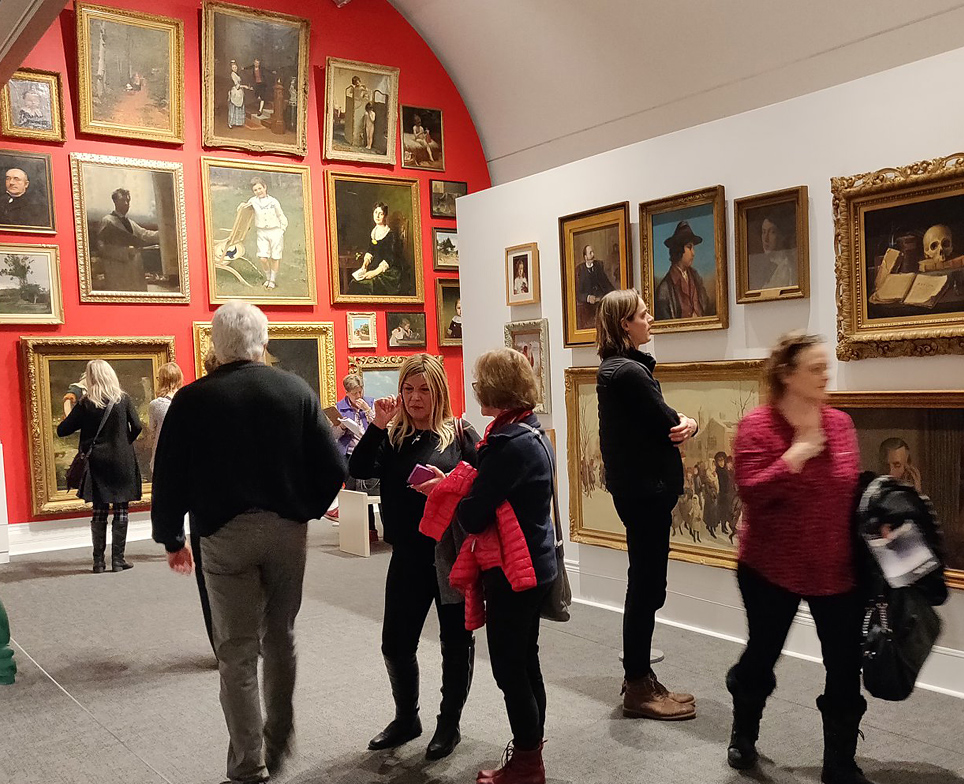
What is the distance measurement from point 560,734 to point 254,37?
32.9 ft

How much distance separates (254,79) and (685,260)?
7645mm

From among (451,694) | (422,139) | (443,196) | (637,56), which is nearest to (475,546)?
(451,694)

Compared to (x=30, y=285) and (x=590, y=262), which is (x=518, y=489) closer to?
(x=590, y=262)

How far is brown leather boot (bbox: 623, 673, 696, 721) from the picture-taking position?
180 inches

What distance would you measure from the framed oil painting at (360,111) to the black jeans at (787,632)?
1000 centimetres

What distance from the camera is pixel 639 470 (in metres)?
4.54

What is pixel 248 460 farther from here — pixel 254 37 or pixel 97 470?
pixel 254 37

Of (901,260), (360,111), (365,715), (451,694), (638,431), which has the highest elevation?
(360,111)

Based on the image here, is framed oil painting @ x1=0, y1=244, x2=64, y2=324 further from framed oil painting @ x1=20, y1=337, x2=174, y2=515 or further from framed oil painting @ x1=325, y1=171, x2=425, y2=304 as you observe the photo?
framed oil painting @ x1=325, y1=171, x2=425, y2=304

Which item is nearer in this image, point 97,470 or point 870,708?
point 870,708

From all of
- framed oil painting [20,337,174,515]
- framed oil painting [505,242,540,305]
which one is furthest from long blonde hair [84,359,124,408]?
framed oil painting [505,242,540,305]

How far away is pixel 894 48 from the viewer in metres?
8.73

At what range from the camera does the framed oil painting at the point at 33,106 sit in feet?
33.9

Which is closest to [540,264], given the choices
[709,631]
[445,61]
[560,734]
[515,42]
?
[709,631]
